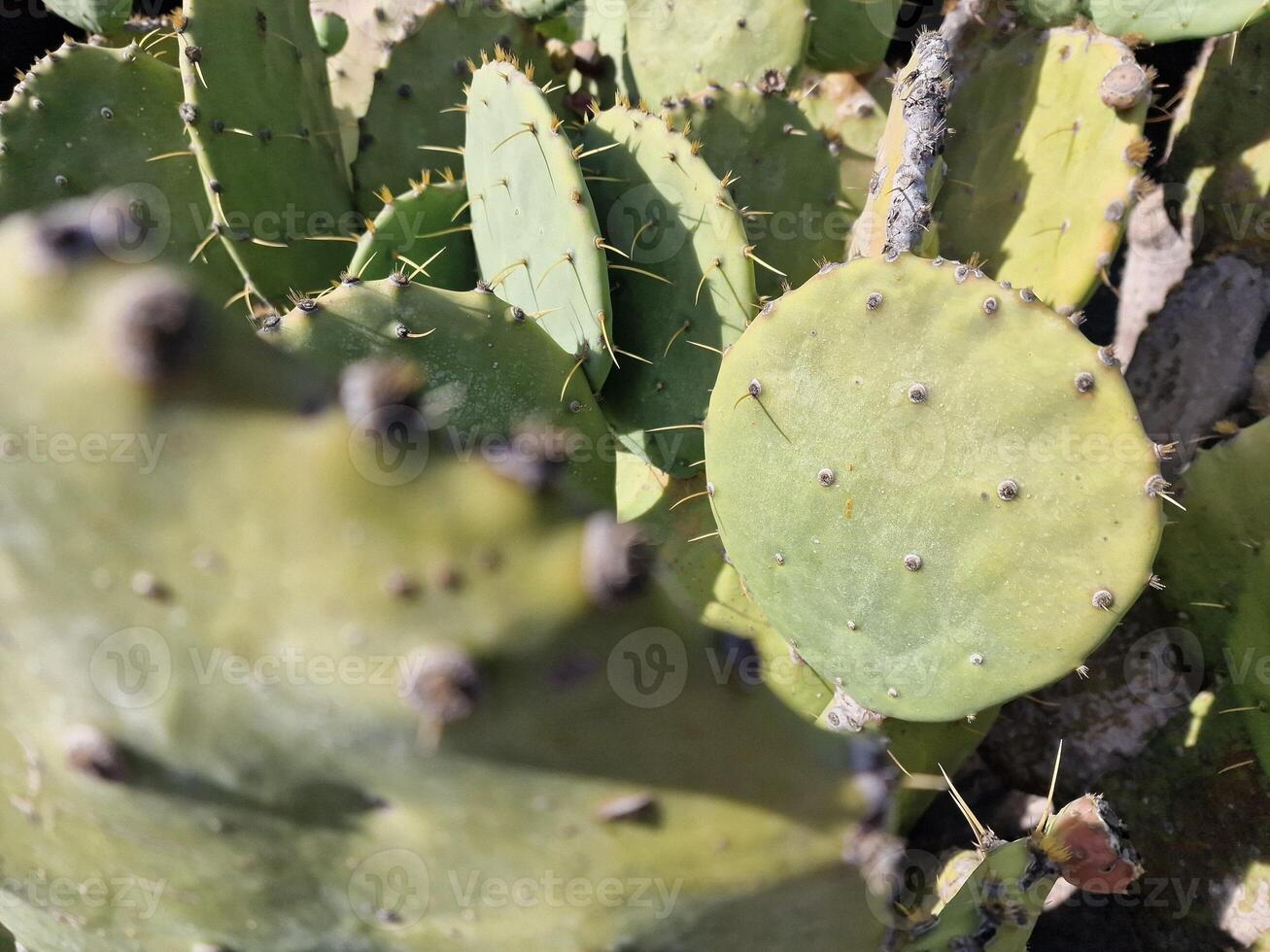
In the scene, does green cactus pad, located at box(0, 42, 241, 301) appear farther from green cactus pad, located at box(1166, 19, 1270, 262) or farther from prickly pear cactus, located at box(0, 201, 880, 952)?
green cactus pad, located at box(1166, 19, 1270, 262)

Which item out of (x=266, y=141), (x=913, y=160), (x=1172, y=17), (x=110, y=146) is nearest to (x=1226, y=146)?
(x=1172, y=17)

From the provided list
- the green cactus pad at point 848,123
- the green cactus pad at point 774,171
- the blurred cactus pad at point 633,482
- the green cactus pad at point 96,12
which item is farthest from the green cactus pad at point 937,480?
the green cactus pad at point 96,12

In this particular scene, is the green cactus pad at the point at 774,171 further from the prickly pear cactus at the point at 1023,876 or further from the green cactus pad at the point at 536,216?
the prickly pear cactus at the point at 1023,876

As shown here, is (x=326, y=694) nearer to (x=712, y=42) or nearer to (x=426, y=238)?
(x=426, y=238)

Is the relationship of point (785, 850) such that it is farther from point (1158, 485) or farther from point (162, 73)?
point (162, 73)

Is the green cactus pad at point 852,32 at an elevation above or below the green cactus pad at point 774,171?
above

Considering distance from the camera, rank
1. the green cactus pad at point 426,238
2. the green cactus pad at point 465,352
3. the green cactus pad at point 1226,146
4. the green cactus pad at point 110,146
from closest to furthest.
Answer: the green cactus pad at point 465,352 → the green cactus pad at point 426,238 → the green cactus pad at point 110,146 → the green cactus pad at point 1226,146

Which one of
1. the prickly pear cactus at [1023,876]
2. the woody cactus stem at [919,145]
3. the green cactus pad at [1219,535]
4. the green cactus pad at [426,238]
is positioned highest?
the woody cactus stem at [919,145]

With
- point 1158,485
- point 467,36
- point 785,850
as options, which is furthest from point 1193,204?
point 785,850

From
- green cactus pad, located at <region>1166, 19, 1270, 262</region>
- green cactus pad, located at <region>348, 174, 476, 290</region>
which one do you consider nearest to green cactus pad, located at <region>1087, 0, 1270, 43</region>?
green cactus pad, located at <region>1166, 19, 1270, 262</region>
